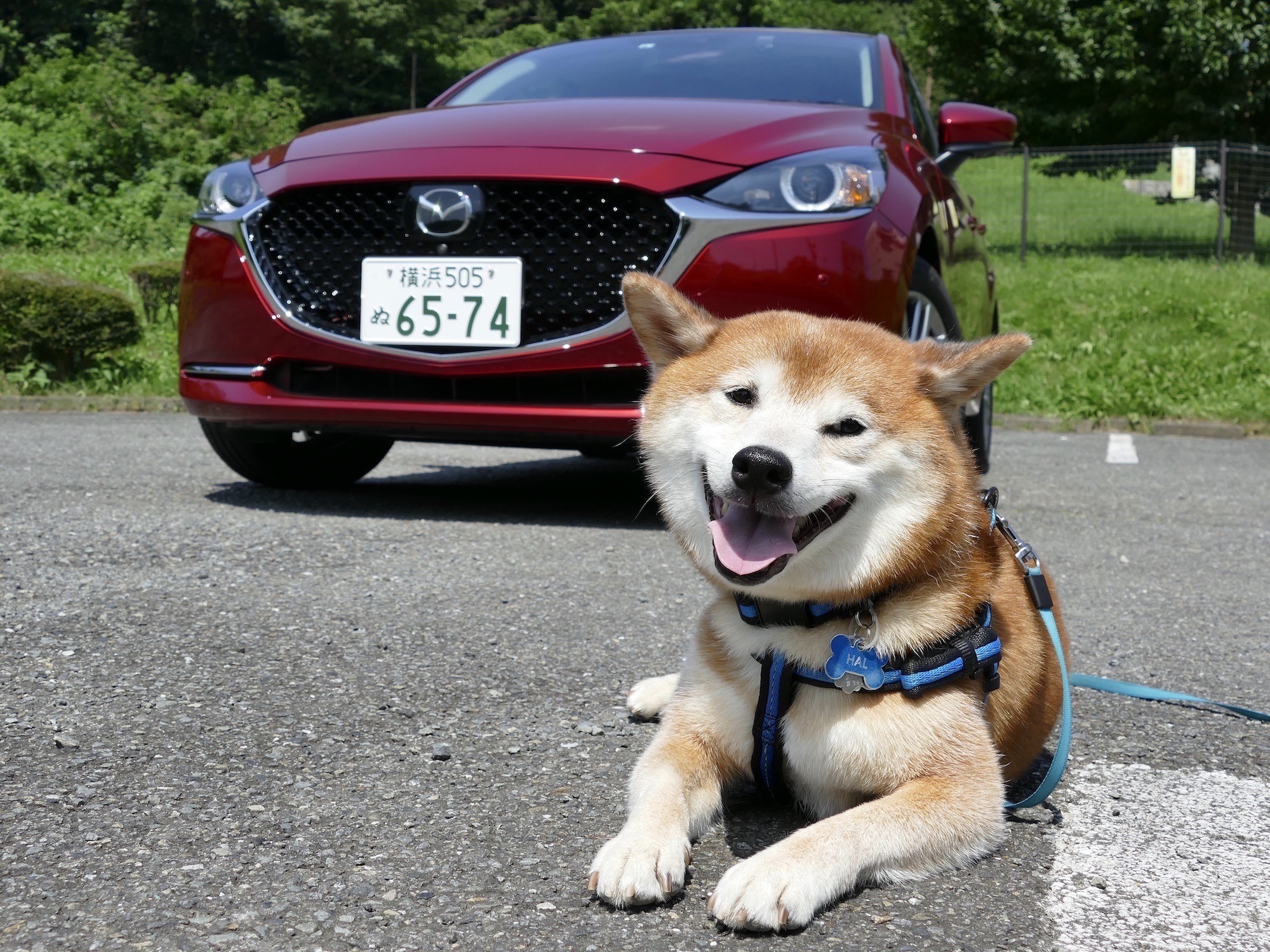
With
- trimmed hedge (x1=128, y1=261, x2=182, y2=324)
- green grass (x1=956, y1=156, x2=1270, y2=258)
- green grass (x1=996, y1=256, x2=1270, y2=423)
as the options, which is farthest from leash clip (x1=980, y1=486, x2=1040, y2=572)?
green grass (x1=956, y1=156, x2=1270, y2=258)

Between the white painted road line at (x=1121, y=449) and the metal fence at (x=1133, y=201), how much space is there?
28.5 feet

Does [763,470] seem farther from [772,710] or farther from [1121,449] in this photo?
[1121,449]

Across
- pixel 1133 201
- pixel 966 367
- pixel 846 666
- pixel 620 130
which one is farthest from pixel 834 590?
pixel 1133 201

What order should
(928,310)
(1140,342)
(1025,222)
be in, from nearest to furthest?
(928,310) < (1140,342) < (1025,222)

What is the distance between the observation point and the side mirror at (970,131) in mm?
5184

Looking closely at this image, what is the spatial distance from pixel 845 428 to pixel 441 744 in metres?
1.00

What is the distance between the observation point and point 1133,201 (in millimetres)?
18000

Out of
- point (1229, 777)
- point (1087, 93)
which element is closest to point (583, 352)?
point (1229, 777)

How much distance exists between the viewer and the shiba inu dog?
1863mm

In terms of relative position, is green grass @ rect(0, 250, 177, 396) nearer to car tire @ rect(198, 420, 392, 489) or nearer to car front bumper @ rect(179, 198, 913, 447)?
car tire @ rect(198, 420, 392, 489)

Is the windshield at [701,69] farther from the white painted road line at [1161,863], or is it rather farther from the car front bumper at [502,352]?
the white painted road line at [1161,863]

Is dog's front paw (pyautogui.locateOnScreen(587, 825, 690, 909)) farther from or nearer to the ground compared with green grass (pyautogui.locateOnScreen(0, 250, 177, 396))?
farther from the ground

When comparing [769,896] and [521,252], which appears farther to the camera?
[521,252]

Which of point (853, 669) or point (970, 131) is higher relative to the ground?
point (970, 131)
